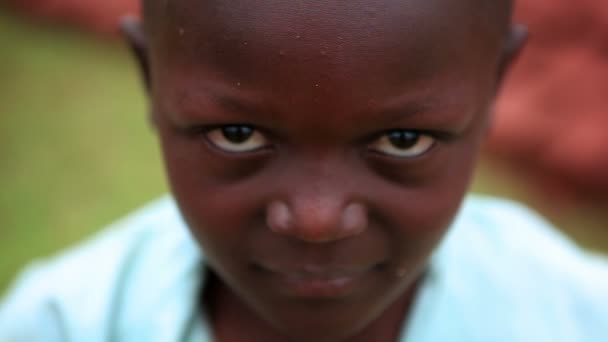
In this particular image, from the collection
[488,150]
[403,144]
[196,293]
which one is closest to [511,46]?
[403,144]

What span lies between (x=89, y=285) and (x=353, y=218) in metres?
0.48

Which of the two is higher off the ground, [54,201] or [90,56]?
[90,56]

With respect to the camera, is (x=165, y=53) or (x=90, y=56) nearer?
(x=165, y=53)

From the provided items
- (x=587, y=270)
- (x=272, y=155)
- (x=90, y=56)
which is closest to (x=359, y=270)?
(x=272, y=155)

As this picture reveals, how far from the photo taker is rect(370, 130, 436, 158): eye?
1.99 feet

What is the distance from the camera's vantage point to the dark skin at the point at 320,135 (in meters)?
0.55

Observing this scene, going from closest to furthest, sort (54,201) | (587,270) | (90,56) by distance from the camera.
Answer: (587,270), (54,201), (90,56)

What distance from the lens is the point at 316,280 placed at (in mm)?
665

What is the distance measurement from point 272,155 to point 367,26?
0.14m

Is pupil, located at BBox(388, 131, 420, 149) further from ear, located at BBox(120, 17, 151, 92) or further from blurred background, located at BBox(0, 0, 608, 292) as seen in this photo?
blurred background, located at BBox(0, 0, 608, 292)

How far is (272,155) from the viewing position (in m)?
0.61

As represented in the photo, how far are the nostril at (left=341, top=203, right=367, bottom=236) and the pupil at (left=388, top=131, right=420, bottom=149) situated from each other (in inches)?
2.4

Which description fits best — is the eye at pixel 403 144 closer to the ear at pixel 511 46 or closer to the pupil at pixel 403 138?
the pupil at pixel 403 138

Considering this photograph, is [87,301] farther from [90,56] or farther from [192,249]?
[90,56]
